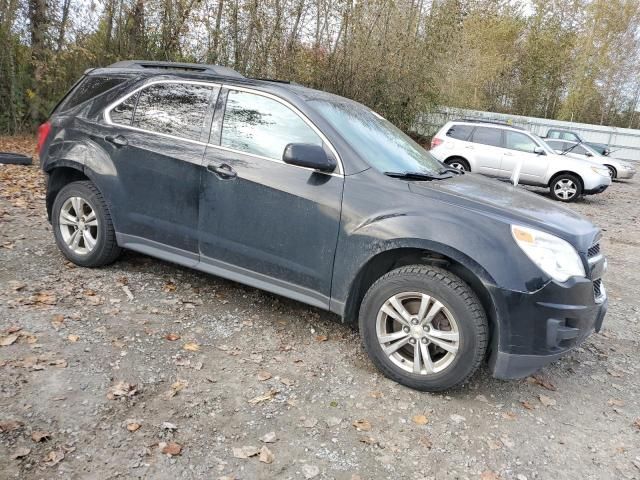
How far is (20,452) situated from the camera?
2.45 m

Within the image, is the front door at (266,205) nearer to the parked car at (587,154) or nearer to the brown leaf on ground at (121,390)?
the brown leaf on ground at (121,390)

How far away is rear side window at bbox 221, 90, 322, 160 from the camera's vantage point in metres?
3.64

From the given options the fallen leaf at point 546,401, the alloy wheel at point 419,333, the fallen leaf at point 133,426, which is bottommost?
the fallen leaf at point 133,426

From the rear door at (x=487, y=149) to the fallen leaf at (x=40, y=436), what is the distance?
11645 mm

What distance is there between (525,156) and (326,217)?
Result: 34.7ft

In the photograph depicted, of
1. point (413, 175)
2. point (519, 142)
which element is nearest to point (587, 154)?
point (519, 142)

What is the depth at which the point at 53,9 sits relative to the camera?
11.7 meters

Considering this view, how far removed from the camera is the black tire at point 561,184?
12.4 metres

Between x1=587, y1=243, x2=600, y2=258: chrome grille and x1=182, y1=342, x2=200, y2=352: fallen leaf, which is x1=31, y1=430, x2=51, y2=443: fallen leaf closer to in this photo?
x1=182, y1=342, x2=200, y2=352: fallen leaf

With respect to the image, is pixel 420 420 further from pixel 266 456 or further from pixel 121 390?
pixel 121 390

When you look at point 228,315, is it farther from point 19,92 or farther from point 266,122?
point 19,92

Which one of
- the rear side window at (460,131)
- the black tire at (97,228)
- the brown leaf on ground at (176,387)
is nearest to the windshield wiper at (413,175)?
the brown leaf on ground at (176,387)

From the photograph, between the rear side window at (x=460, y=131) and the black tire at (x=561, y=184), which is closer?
the black tire at (x=561, y=184)

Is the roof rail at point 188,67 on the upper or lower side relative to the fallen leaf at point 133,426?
upper
